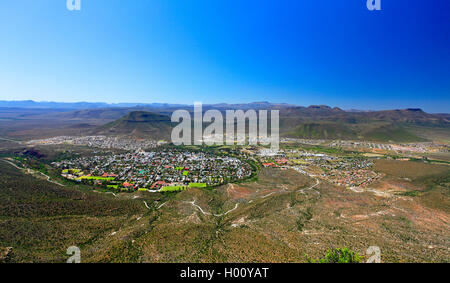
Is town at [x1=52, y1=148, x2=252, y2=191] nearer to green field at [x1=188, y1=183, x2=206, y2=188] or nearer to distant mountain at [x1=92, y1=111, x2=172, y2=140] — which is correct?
green field at [x1=188, y1=183, x2=206, y2=188]

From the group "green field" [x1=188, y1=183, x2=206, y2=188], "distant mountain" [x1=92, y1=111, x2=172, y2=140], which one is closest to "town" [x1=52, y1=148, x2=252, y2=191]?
"green field" [x1=188, y1=183, x2=206, y2=188]

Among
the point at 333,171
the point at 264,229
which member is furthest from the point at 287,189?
the point at 333,171

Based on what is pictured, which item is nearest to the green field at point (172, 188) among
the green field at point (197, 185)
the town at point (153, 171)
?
the town at point (153, 171)

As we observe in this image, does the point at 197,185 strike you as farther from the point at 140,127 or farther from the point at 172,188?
the point at 140,127

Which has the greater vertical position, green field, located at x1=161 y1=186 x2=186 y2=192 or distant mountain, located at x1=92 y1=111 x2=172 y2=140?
distant mountain, located at x1=92 y1=111 x2=172 y2=140

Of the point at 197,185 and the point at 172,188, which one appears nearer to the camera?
the point at 172,188

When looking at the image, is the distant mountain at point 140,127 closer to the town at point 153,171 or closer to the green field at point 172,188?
the town at point 153,171

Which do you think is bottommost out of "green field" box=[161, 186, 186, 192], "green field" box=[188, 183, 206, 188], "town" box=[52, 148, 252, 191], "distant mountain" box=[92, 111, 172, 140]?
"green field" box=[188, 183, 206, 188]

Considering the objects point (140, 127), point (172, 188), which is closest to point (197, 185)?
point (172, 188)

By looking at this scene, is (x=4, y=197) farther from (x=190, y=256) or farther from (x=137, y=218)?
(x=190, y=256)
